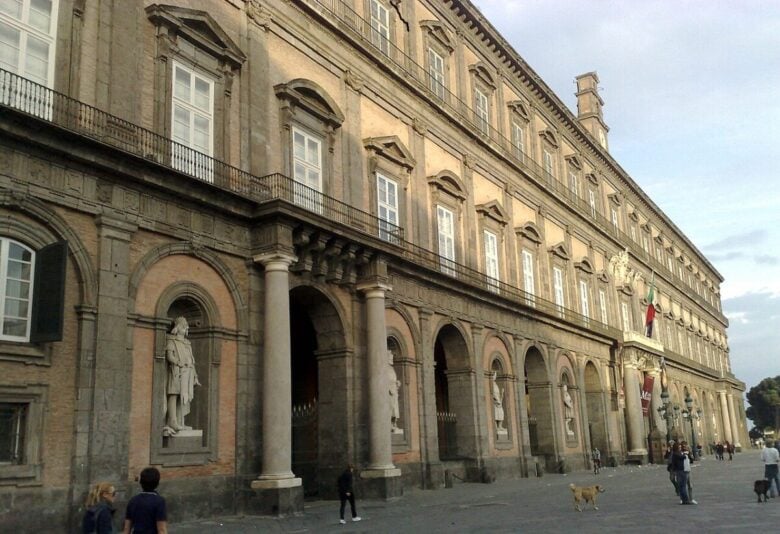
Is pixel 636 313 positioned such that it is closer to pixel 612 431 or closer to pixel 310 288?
pixel 612 431

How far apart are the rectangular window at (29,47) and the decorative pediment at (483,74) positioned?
20080mm

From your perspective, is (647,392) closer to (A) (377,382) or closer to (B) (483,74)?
(B) (483,74)

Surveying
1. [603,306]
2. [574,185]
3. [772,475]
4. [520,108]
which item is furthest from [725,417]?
[772,475]

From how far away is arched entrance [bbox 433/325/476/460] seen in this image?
26.4 metres

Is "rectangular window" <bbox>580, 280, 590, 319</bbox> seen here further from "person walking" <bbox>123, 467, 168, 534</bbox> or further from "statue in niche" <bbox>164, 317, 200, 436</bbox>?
"person walking" <bbox>123, 467, 168, 534</bbox>

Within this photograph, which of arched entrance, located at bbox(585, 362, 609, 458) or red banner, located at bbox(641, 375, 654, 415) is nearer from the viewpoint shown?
arched entrance, located at bbox(585, 362, 609, 458)

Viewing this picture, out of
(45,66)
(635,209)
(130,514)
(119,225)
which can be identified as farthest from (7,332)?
(635,209)

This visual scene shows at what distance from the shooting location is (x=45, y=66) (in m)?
13.9

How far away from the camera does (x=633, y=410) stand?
41.8 meters

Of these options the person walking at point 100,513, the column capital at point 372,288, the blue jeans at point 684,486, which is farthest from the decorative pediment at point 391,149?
the person walking at point 100,513

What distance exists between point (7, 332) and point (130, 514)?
7.62 metres

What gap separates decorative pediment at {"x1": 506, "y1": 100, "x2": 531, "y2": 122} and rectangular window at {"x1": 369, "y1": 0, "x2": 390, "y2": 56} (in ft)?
34.3

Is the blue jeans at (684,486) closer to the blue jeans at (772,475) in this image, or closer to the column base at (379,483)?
the blue jeans at (772,475)

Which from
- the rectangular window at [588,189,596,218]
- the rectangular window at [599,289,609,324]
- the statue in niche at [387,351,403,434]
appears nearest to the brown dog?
the statue in niche at [387,351,403,434]
